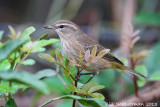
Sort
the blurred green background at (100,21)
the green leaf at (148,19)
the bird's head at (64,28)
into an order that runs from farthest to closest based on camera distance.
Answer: the green leaf at (148,19) → the blurred green background at (100,21) → the bird's head at (64,28)

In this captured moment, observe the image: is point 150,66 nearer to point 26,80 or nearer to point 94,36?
point 94,36

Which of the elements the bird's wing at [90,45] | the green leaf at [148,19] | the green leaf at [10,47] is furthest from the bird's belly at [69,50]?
the green leaf at [148,19]

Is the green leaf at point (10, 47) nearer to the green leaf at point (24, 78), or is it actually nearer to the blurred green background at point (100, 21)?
the green leaf at point (24, 78)

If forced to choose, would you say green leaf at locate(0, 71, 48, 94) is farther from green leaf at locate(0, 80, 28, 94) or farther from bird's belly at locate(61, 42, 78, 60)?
bird's belly at locate(61, 42, 78, 60)

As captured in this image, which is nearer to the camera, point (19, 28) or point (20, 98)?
point (20, 98)

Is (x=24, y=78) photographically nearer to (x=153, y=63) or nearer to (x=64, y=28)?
(x=64, y=28)

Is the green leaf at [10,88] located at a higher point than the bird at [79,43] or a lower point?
lower

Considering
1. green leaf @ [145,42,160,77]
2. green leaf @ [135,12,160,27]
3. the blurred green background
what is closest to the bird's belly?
the blurred green background

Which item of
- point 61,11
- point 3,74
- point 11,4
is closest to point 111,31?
point 61,11

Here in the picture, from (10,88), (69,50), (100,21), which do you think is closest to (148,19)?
(100,21)

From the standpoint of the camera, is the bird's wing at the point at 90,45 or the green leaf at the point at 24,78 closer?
the green leaf at the point at 24,78

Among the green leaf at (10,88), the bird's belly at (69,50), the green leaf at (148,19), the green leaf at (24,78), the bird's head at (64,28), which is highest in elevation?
the green leaf at (148,19)
